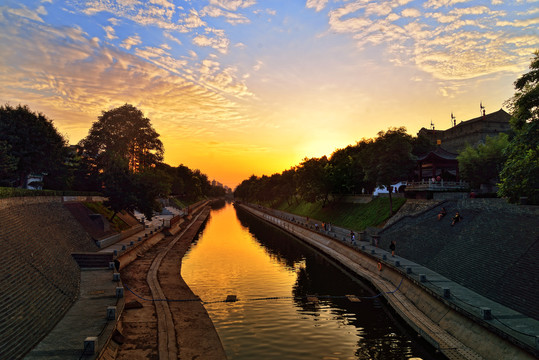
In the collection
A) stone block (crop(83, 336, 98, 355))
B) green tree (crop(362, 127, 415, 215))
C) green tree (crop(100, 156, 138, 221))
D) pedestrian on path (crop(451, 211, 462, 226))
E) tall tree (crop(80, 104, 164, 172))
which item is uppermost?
tall tree (crop(80, 104, 164, 172))

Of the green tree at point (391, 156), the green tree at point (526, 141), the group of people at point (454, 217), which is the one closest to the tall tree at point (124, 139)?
the green tree at point (391, 156)

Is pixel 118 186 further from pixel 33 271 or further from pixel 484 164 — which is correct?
pixel 484 164

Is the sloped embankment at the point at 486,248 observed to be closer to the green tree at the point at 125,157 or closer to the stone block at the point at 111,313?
the stone block at the point at 111,313

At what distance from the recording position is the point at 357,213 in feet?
195

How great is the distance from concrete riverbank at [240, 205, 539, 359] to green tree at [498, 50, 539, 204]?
9481 mm

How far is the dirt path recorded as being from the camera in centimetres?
1617

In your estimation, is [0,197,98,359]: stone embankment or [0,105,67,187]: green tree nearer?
[0,197,98,359]: stone embankment

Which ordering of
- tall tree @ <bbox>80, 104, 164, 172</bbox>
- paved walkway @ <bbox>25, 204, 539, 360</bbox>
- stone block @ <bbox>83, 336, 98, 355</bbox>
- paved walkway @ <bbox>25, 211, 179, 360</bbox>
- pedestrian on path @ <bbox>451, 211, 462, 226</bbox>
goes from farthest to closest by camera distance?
tall tree @ <bbox>80, 104, 164, 172</bbox>, pedestrian on path @ <bbox>451, 211, 462, 226</bbox>, paved walkway @ <bbox>25, 204, 539, 360</bbox>, stone block @ <bbox>83, 336, 98, 355</bbox>, paved walkway @ <bbox>25, 211, 179, 360</bbox>

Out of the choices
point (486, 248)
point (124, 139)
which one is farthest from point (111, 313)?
point (124, 139)

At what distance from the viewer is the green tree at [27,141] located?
148 feet

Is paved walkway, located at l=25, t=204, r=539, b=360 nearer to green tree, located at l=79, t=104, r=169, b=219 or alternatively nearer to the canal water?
the canal water

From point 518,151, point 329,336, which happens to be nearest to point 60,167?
point 329,336

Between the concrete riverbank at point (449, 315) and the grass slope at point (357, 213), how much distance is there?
19617 millimetres

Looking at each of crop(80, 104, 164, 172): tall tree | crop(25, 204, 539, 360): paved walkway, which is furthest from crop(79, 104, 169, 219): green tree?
crop(25, 204, 539, 360): paved walkway
